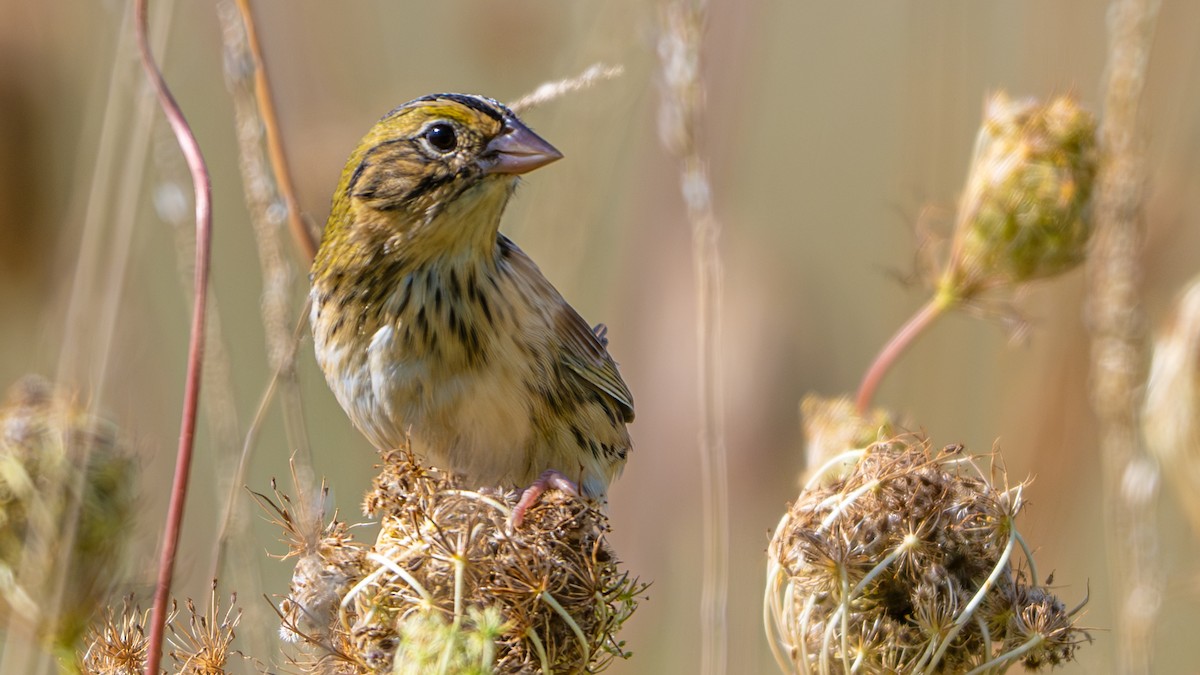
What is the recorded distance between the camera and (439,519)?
84.0 inches

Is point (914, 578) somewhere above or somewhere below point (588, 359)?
below

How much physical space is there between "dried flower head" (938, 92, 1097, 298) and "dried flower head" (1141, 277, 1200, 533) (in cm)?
28

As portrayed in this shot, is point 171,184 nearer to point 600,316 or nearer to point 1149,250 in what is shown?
point 600,316

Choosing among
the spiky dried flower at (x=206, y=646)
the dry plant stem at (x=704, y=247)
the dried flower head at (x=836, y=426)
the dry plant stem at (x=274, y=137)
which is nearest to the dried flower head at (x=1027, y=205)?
the dried flower head at (x=836, y=426)

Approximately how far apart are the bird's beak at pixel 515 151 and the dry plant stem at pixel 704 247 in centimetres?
29

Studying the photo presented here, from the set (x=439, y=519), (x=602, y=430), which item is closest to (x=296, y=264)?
(x=602, y=430)

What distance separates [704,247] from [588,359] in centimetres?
43

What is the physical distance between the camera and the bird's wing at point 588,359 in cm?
310

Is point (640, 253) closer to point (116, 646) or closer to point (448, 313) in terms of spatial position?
point (448, 313)

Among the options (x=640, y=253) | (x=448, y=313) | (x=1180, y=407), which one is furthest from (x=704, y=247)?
(x=1180, y=407)

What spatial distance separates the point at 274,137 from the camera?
99.8 inches

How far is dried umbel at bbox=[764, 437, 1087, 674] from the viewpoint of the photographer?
213 centimetres

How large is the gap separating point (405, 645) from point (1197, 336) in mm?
1927

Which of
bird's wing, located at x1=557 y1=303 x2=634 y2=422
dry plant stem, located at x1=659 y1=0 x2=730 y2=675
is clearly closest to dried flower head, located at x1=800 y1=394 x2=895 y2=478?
dry plant stem, located at x1=659 y1=0 x2=730 y2=675
